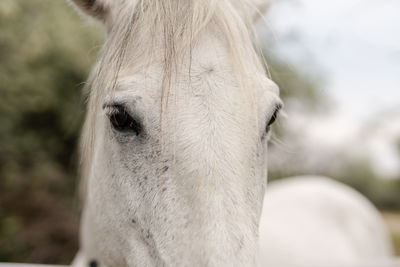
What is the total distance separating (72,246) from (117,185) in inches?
185

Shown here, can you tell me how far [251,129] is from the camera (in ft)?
3.84

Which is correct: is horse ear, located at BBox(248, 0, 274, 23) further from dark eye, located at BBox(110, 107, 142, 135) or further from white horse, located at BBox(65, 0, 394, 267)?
dark eye, located at BBox(110, 107, 142, 135)

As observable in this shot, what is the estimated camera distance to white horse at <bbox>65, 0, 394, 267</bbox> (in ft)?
3.40

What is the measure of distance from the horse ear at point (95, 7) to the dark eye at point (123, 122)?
0.49 meters

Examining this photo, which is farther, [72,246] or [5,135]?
[72,246]

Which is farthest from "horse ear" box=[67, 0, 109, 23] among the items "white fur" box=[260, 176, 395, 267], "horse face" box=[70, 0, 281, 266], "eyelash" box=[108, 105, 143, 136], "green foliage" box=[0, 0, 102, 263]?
"green foliage" box=[0, 0, 102, 263]

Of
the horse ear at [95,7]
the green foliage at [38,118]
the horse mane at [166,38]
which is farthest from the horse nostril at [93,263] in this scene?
the green foliage at [38,118]

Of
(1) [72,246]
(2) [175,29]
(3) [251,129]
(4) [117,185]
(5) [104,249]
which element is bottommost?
(1) [72,246]

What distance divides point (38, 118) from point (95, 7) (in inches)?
223

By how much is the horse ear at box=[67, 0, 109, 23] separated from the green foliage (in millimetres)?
2591

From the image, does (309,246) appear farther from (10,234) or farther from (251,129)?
(10,234)

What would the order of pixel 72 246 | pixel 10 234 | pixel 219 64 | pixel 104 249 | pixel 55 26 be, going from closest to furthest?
pixel 219 64 < pixel 104 249 < pixel 10 234 < pixel 55 26 < pixel 72 246

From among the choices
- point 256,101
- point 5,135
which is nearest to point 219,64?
point 256,101

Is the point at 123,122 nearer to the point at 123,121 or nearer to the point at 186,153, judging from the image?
the point at 123,121
